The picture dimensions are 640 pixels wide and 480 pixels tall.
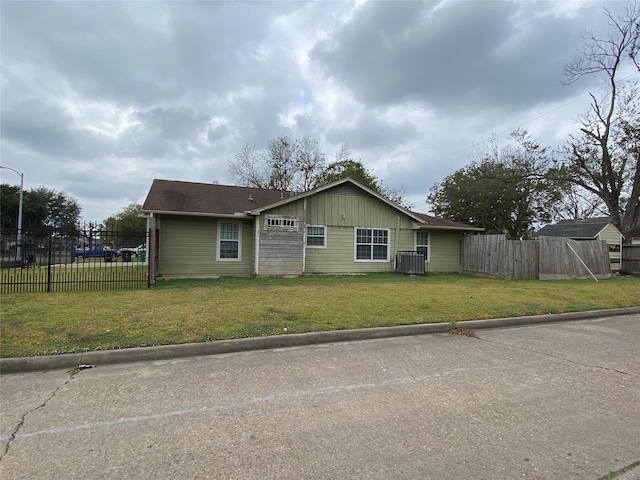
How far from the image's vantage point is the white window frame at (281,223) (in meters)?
15.4

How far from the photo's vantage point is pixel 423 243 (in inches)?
750

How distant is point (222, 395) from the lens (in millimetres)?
3885

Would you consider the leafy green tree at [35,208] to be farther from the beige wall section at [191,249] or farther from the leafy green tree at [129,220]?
the beige wall section at [191,249]

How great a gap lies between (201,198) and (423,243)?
11.1 m

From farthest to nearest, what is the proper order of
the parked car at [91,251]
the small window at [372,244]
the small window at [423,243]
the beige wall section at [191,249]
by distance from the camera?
1. the small window at [423,243]
2. the small window at [372,244]
3. the beige wall section at [191,249]
4. the parked car at [91,251]

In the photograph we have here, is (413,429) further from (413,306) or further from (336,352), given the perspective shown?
(413,306)

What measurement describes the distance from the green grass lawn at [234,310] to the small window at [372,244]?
17.6ft

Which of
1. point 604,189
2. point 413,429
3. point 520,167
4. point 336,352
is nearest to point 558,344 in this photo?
point 336,352

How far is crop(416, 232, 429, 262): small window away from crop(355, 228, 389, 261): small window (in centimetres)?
201

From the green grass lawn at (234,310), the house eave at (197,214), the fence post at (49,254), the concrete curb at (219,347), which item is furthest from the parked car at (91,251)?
the concrete curb at (219,347)

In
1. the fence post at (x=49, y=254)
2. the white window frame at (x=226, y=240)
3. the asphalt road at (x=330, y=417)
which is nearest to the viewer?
the asphalt road at (x=330, y=417)

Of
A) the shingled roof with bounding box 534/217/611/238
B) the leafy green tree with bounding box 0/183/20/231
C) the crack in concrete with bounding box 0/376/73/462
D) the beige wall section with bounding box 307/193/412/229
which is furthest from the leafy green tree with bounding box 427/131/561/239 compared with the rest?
the leafy green tree with bounding box 0/183/20/231

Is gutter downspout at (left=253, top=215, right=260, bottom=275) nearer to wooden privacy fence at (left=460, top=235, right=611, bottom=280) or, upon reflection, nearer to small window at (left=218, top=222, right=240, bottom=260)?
small window at (left=218, top=222, right=240, bottom=260)

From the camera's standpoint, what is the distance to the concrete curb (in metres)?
4.68
